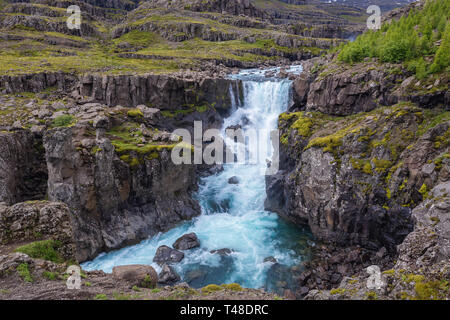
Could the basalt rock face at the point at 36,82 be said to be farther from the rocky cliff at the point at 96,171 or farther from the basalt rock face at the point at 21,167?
the basalt rock face at the point at 21,167

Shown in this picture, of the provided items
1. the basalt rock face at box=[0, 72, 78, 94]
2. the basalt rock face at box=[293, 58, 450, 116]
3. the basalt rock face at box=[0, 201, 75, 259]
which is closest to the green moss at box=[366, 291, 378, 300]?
the basalt rock face at box=[0, 201, 75, 259]

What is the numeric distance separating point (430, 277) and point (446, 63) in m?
23.1

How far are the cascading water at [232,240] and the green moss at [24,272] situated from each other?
520 inches

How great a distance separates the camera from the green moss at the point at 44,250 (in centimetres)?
1385

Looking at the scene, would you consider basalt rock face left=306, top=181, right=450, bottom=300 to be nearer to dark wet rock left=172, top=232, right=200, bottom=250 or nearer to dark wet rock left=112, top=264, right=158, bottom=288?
dark wet rock left=112, top=264, right=158, bottom=288

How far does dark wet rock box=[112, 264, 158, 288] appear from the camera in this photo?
15570mm

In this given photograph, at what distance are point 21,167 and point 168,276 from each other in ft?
71.6

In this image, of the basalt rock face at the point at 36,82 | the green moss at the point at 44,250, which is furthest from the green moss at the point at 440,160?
the basalt rock face at the point at 36,82

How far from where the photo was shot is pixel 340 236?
86.1 feet

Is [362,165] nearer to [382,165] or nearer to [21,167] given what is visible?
[382,165]

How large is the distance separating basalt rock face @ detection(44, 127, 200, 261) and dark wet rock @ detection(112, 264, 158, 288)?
38.7 feet

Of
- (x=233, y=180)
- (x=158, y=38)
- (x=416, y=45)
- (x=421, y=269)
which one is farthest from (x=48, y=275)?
(x=158, y=38)

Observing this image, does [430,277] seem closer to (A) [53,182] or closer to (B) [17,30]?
(A) [53,182]
